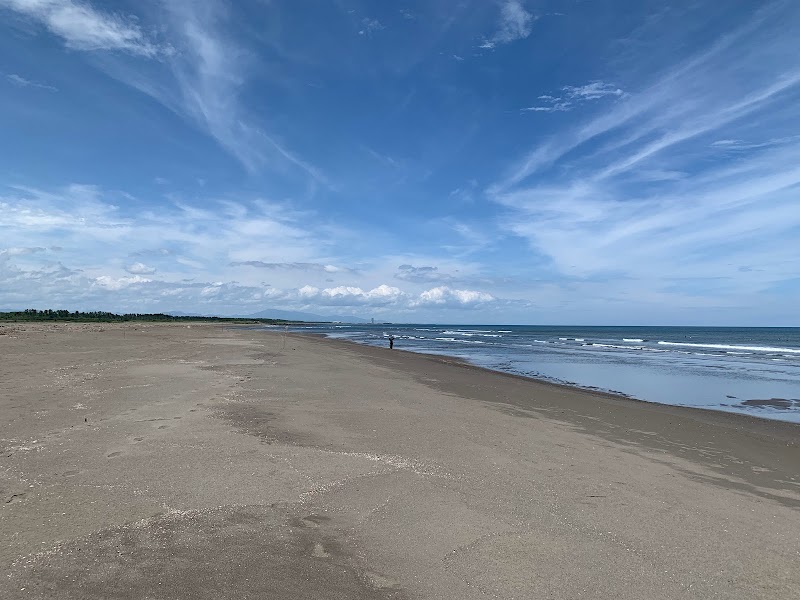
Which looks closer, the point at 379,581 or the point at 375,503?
the point at 379,581

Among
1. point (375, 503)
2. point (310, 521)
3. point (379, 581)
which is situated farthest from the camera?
point (375, 503)

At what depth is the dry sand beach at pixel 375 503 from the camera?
445cm

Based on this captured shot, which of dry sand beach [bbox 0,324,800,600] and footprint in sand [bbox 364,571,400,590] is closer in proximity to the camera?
footprint in sand [bbox 364,571,400,590]

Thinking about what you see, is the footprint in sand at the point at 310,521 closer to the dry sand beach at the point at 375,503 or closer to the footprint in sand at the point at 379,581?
the dry sand beach at the point at 375,503

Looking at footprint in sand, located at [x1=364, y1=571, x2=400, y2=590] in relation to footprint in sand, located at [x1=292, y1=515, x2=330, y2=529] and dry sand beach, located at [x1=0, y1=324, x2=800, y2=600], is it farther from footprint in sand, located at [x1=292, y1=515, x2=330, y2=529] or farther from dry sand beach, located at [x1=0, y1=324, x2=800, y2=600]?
footprint in sand, located at [x1=292, y1=515, x2=330, y2=529]

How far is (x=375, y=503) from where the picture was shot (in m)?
6.19

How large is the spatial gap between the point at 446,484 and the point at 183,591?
3930mm

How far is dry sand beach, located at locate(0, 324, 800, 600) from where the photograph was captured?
445cm

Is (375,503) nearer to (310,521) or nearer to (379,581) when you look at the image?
(310,521)

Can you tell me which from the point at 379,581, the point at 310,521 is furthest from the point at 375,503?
the point at 379,581

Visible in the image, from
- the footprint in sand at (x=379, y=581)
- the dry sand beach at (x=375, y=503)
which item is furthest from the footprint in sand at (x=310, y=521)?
the footprint in sand at (x=379, y=581)

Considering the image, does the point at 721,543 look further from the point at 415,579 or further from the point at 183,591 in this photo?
the point at 183,591

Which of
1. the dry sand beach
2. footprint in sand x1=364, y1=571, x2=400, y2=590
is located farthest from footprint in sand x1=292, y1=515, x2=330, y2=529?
footprint in sand x1=364, y1=571, x2=400, y2=590

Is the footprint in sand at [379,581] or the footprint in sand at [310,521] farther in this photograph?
the footprint in sand at [310,521]
